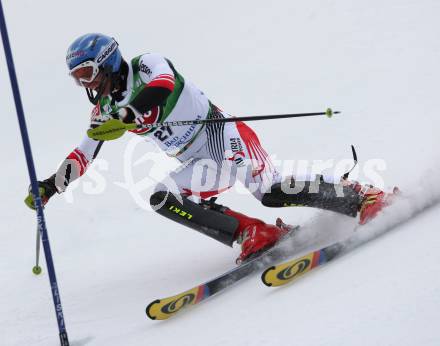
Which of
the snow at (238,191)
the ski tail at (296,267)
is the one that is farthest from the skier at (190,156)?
the ski tail at (296,267)

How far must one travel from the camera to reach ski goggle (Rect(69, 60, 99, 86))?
15.1 ft

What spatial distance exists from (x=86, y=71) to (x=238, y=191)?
265cm

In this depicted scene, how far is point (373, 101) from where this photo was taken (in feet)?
25.7

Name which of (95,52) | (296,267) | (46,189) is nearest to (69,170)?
(46,189)

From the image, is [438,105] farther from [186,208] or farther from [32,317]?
[32,317]

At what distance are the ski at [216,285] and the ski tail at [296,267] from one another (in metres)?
0.54

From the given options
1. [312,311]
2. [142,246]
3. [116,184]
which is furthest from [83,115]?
[312,311]

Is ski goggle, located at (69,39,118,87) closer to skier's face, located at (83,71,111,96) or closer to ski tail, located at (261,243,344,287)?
skier's face, located at (83,71,111,96)

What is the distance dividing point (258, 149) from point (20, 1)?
9352 millimetres

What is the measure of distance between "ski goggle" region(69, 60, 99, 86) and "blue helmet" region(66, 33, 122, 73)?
2 centimetres

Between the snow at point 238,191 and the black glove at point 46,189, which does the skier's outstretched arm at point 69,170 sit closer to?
the black glove at point 46,189

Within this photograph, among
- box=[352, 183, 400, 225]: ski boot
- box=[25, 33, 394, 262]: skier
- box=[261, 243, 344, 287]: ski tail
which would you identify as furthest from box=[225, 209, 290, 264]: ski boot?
box=[261, 243, 344, 287]: ski tail

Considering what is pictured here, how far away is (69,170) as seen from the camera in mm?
4969

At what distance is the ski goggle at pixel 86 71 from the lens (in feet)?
15.1
